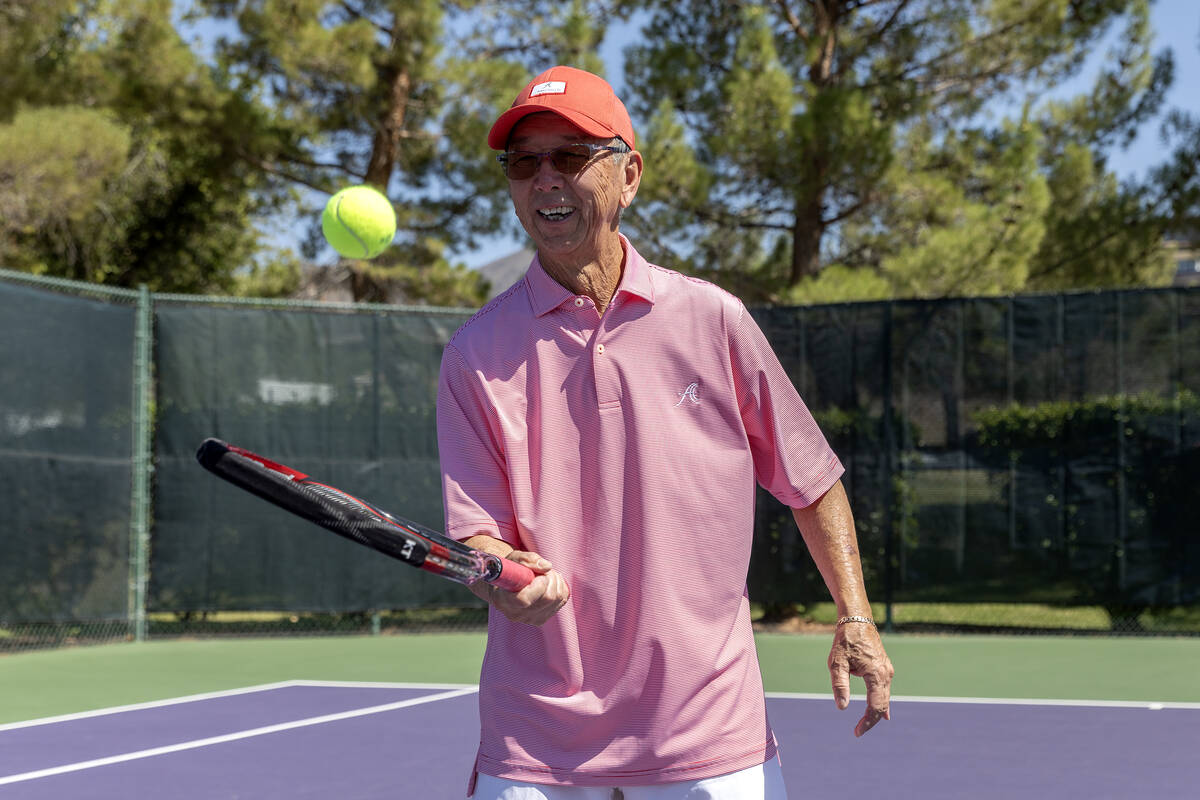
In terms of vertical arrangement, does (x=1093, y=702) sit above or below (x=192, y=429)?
below

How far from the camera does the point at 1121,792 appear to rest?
4793 millimetres

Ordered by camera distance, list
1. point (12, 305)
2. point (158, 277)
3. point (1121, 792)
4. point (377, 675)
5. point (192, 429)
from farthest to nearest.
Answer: point (158, 277) → point (192, 429) → point (12, 305) → point (377, 675) → point (1121, 792)

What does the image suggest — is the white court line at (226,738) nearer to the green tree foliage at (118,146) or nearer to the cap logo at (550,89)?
the cap logo at (550,89)

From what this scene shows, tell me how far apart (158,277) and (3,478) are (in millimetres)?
6777

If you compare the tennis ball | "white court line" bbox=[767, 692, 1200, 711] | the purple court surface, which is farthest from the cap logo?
the tennis ball

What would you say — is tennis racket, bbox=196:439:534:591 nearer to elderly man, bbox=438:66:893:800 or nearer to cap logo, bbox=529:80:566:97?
elderly man, bbox=438:66:893:800

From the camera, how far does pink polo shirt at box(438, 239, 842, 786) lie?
A: 6.74 feet

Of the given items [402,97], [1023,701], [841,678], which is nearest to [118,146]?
[402,97]

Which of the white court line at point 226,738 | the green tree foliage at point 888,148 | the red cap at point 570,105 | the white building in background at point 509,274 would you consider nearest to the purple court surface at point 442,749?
the white court line at point 226,738

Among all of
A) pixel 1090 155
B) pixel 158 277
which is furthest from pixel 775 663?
pixel 158 277

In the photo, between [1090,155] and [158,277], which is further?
[158,277]

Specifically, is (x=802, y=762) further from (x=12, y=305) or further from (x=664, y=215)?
(x=664, y=215)

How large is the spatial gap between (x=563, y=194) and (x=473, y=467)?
0.47 metres

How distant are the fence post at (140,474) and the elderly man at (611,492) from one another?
796 cm
